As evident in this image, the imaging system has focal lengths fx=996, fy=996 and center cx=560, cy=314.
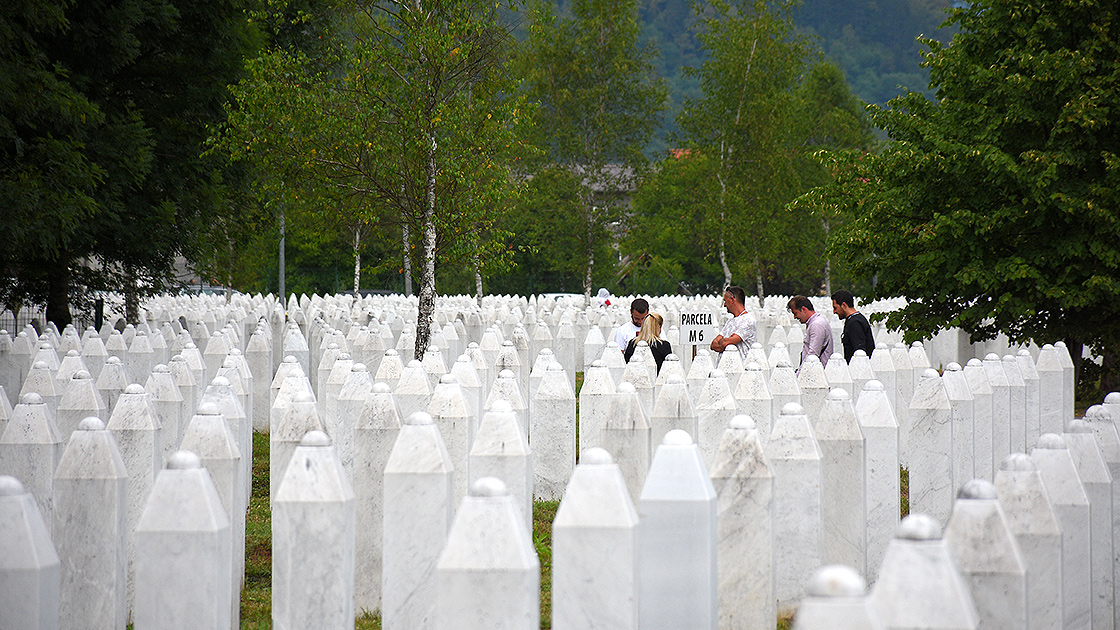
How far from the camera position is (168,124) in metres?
13.5

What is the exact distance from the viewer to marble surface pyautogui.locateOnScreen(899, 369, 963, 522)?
5211mm

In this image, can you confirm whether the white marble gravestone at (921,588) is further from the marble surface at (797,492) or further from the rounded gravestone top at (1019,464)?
the marble surface at (797,492)

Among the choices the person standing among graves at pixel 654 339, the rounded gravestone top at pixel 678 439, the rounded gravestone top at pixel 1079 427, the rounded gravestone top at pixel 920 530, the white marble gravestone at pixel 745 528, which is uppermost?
the person standing among graves at pixel 654 339

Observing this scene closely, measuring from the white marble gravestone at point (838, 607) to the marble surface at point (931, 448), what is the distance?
3.57m

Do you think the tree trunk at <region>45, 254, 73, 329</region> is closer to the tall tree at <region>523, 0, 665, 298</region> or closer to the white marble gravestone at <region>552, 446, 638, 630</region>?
the white marble gravestone at <region>552, 446, 638, 630</region>

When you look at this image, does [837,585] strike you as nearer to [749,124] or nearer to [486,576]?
[486,576]

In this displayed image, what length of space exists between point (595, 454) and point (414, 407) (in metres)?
2.75

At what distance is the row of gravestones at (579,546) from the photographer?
8.26ft

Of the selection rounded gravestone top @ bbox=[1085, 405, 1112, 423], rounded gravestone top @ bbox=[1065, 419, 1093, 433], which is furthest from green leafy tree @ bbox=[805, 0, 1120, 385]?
rounded gravestone top @ bbox=[1065, 419, 1093, 433]

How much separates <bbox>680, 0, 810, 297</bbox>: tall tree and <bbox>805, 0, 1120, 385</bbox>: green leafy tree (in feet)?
77.5

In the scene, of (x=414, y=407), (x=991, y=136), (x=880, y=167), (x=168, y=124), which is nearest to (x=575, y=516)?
(x=414, y=407)

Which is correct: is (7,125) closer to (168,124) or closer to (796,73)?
(168,124)

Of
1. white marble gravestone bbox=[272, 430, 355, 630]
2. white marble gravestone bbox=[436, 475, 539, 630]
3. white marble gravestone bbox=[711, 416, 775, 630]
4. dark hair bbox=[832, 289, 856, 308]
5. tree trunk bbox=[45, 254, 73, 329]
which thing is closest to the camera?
white marble gravestone bbox=[436, 475, 539, 630]

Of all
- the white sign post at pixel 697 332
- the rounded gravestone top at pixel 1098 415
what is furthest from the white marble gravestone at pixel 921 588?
the white sign post at pixel 697 332
